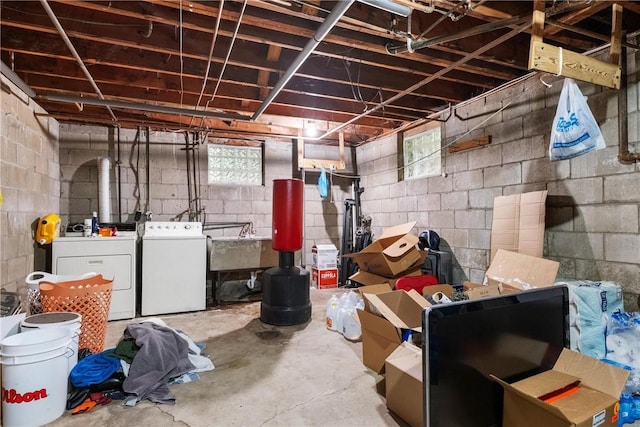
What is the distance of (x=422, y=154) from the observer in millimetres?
4289

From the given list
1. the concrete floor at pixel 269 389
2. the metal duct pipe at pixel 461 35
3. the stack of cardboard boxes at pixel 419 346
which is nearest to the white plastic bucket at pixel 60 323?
the concrete floor at pixel 269 389

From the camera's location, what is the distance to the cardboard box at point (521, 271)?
7.71 feet

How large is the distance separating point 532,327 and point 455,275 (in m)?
2.55

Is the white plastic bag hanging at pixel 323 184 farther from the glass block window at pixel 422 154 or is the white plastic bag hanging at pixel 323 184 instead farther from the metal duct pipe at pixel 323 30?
the metal duct pipe at pixel 323 30

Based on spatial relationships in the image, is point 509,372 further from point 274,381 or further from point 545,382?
point 274,381

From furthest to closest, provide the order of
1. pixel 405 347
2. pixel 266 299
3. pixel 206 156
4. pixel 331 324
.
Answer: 1. pixel 206 156
2. pixel 266 299
3. pixel 331 324
4. pixel 405 347

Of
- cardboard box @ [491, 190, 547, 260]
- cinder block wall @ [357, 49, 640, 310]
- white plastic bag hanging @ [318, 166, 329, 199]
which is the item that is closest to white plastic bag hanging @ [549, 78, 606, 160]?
cinder block wall @ [357, 49, 640, 310]

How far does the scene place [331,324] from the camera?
316cm

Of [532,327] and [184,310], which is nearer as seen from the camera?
[532,327]

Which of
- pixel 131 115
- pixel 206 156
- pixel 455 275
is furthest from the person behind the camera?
pixel 206 156

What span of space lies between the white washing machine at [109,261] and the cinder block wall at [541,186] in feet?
11.0

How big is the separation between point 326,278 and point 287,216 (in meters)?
1.76

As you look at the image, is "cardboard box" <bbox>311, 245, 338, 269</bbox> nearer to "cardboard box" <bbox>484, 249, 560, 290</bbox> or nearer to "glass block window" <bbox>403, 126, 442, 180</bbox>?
"glass block window" <bbox>403, 126, 442, 180</bbox>

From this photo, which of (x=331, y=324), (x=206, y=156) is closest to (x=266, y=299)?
(x=331, y=324)
